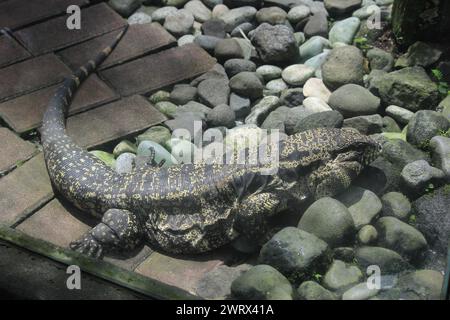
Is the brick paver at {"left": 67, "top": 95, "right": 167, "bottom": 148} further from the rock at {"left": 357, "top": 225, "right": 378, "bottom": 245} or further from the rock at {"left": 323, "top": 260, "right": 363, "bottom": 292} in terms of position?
the rock at {"left": 323, "top": 260, "right": 363, "bottom": 292}

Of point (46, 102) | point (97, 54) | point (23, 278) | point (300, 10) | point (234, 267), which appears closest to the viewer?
point (23, 278)

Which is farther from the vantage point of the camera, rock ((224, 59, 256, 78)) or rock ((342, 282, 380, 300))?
rock ((224, 59, 256, 78))

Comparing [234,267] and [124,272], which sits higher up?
[124,272]

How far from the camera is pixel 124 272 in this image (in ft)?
16.6

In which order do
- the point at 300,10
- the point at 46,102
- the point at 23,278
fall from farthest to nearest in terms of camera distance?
the point at 300,10
the point at 46,102
the point at 23,278

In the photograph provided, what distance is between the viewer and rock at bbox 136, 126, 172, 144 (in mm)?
7012

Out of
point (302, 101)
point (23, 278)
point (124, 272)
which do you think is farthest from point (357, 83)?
point (23, 278)

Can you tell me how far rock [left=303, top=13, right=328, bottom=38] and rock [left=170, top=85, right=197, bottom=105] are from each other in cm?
176

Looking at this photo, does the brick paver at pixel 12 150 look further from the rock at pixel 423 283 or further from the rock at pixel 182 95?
the rock at pixel 423 283

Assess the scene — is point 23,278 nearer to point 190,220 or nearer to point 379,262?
point 190,220

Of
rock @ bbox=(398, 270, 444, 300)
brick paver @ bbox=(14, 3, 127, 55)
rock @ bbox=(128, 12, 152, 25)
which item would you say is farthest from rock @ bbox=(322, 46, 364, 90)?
rock @ bbox=(398, 270, 444, 300)

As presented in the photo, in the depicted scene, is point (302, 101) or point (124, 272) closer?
point (124, 272)

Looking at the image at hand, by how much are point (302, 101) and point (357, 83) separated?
2.20 ft

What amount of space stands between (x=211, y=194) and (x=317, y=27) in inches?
132
